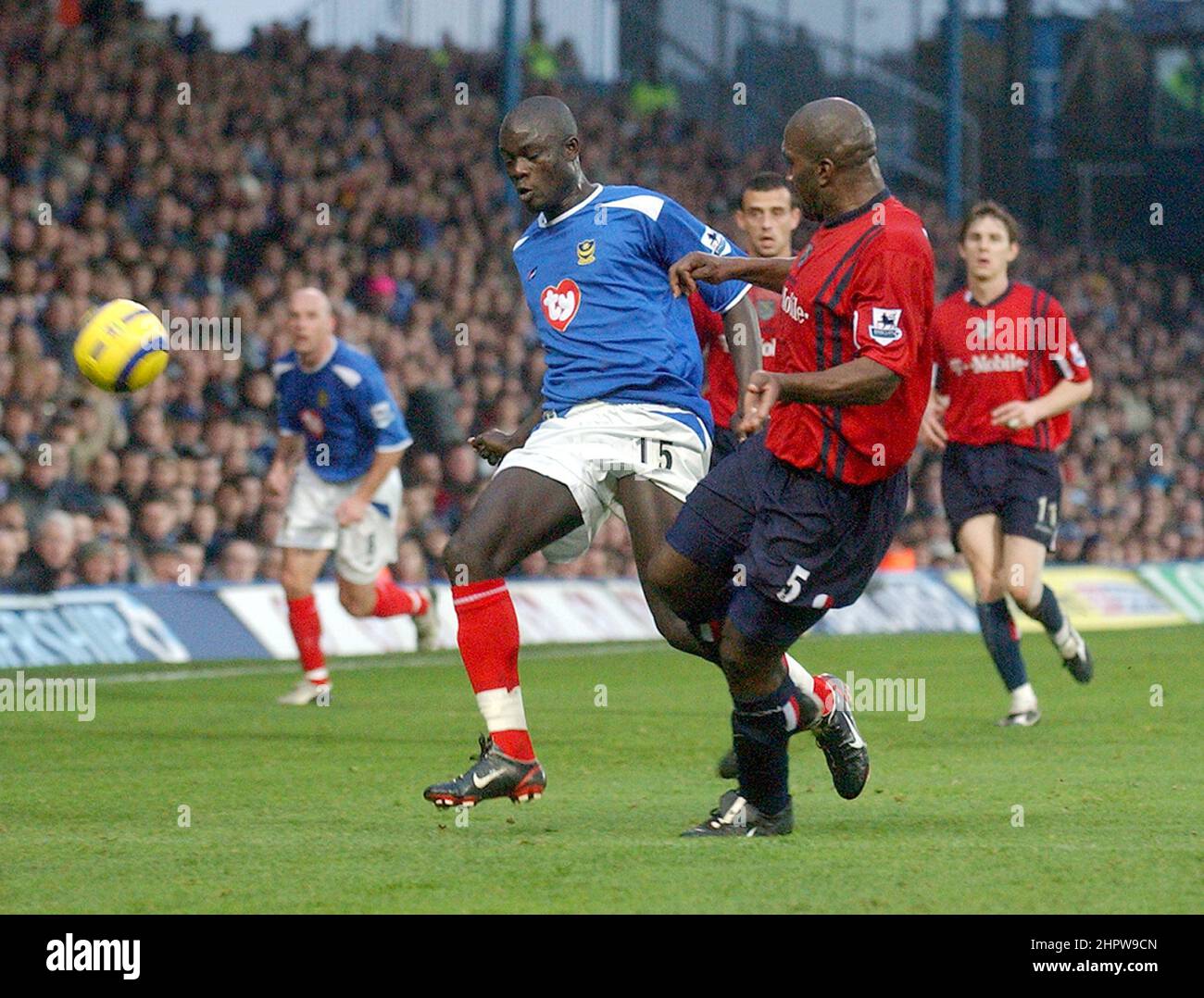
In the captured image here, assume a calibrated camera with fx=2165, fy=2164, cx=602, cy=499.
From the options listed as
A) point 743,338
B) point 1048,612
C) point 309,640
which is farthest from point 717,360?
point 309,640

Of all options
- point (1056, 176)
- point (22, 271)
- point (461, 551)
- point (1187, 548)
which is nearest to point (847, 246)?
point (461, 551)

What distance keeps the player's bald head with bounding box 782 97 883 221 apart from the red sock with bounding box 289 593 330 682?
21.0 ft

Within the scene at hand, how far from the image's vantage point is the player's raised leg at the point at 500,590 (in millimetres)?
7160

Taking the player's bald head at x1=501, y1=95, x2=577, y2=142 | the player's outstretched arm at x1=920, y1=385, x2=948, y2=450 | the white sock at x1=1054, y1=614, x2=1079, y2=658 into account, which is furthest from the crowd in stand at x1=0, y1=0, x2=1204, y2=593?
the player's bald head at x1=501, y1=95, x2=577, y2=142

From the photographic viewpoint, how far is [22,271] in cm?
1628

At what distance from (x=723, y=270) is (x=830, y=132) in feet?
2.11

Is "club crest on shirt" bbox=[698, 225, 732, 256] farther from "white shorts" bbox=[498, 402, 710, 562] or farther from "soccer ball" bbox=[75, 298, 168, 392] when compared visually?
"soccer ball" bbox=[75, 298, 168, 392]

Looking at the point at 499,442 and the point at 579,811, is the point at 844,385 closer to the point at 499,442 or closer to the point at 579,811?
the point at 499,442

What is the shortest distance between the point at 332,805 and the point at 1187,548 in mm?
20240

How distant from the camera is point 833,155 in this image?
6680mm

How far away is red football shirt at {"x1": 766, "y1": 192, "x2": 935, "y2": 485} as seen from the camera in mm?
6480

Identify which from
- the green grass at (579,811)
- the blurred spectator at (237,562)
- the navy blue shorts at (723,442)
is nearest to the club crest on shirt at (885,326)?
the green grass at (579,811)

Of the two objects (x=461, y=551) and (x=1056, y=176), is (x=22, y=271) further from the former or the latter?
(x=1056, y=176)
